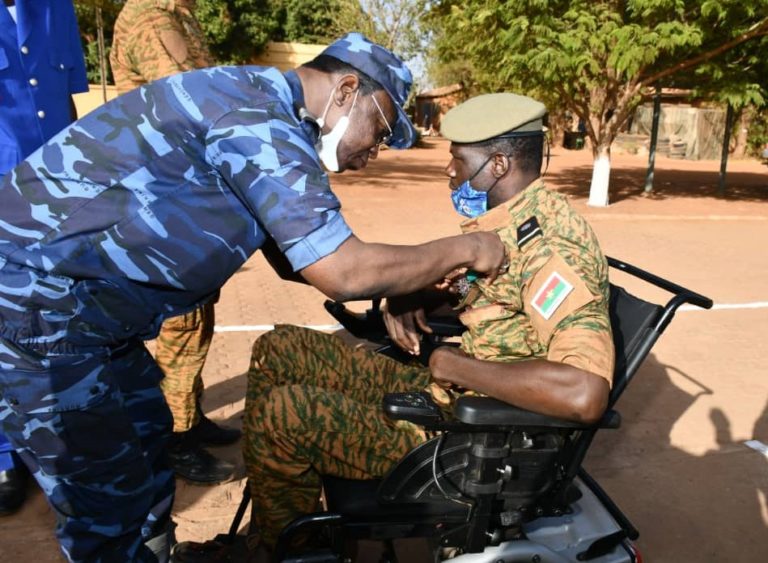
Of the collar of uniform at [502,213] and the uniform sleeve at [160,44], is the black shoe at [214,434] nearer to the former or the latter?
the uniform sleeve at [160,44]

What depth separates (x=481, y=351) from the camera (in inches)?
86.5

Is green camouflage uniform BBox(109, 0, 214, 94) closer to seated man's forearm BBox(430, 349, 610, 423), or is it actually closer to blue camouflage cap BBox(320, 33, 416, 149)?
blue camouflage cap BBox(320, 33, 416, 149)

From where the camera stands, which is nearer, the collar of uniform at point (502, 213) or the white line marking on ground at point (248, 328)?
the collar of uniform at point (502, 213)

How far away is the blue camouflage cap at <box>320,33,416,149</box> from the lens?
1735 millimetres

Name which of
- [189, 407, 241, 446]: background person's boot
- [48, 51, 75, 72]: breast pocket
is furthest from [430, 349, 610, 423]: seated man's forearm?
[48, 51, 75, 72]: breast pocket

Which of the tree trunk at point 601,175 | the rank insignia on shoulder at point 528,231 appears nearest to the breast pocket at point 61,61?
the rank insignia on shoulder at point 528,231

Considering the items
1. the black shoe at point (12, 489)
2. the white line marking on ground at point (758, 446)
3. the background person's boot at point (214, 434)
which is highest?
the black shoe at point (12, 489)

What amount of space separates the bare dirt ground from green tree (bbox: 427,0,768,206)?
2.40 metres

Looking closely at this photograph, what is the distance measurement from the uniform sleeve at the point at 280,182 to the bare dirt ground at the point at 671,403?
1.68 metres

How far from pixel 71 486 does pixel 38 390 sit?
0.26 metres

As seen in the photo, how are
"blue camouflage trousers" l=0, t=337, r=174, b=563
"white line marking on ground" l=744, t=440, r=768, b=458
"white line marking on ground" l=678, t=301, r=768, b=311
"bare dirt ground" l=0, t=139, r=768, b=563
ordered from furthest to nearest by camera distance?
"white line marking on ground" l=678, t=301, r=768, b=311 < "white line marking on ground" l=744, t=440, r=768, b=458 < "bare dirt ground" l=0, t=139, r=768, b=563 < "blue camouflage trousers" l=0, t=337, r=174, b=563

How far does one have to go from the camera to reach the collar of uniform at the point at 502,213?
7.11ft

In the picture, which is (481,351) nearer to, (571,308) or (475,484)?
(571,308)

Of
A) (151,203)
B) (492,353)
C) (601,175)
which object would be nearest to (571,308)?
(492,353)
